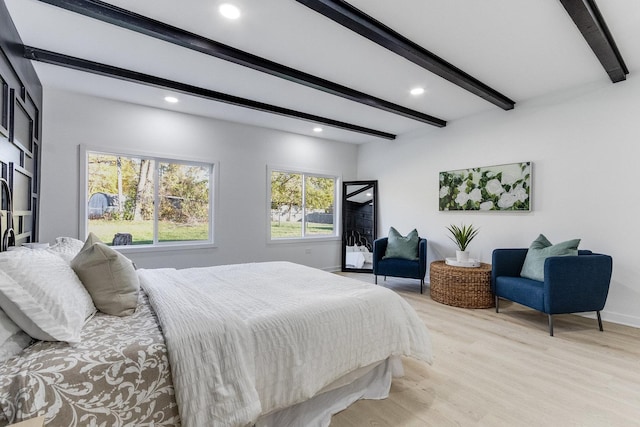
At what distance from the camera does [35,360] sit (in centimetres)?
106

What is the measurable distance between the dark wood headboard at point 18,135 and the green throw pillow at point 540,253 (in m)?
4.51

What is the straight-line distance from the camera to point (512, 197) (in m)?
3.91

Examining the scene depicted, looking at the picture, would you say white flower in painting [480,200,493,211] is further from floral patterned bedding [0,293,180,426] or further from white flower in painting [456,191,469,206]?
floral patterned bedding [0,293,180,426]

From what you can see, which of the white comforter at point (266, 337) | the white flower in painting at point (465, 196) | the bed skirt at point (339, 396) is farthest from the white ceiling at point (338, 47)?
the bed skirt at point (339, 396)

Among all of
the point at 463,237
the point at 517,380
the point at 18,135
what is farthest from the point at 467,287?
the point at 18,135

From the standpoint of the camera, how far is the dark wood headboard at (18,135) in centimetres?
201

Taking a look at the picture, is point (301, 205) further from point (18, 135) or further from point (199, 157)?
point (18, 135)

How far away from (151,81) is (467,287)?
4.22 meters

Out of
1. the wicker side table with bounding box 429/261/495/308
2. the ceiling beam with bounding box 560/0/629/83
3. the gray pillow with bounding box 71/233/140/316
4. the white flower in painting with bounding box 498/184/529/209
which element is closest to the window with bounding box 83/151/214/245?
the gray pillow with bounding box 71/233/140/316

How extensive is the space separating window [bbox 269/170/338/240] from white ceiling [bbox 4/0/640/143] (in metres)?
1.69

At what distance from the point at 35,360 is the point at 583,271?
3879mm

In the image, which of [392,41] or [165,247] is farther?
[165,247]

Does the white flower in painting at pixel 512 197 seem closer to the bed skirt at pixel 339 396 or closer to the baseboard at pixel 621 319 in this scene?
the baseboard at pixel 621 319

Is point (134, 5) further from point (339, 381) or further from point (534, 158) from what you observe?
point (534, 158)
